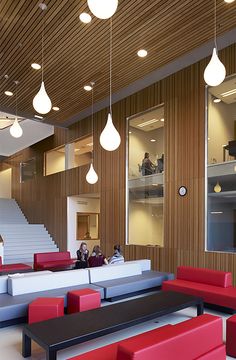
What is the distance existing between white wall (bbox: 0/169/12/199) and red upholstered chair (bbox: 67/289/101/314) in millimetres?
14706

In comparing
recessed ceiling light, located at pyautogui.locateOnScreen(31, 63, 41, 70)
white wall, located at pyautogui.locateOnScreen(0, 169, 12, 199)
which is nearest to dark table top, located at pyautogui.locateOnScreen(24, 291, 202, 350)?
recessed ceiling light, located at pyautogui.locateOnScreen(31, 63, 41, 70)

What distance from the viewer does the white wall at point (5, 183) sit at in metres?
18.3

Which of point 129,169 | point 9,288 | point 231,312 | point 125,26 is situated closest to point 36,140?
point 129,169

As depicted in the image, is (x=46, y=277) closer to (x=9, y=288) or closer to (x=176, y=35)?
(x=9, y=288)

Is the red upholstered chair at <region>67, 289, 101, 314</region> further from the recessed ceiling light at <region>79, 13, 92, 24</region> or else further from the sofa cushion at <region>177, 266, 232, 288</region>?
the recessed ceiling light at <region>79, 13, 92, 24</region>

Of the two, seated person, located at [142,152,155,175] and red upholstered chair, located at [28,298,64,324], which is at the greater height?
seated person, located at [142,152,155,175]

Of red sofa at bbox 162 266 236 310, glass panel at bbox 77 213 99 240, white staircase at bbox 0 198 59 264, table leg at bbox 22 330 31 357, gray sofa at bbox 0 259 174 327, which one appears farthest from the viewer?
glass panel at bbox 77 213 99 240

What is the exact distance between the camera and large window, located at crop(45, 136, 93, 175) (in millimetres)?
11203

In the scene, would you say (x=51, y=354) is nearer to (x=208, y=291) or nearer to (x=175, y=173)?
(x=208, y=291)

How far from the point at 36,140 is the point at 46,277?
30.9 ft

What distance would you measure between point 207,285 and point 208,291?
45cm

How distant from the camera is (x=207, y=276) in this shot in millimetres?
5590

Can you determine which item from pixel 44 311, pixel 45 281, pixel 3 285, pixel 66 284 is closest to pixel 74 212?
pixel 66 284

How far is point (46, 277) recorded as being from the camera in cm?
499
